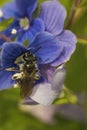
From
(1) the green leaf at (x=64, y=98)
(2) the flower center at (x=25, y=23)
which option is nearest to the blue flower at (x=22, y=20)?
(2) the flower center at (x=25, y=23)

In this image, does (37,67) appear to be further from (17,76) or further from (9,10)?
(9,10)

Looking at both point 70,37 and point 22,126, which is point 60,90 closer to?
point 70,37

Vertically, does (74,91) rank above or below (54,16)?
below

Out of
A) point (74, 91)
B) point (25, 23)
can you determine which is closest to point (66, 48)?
point (25, 23)

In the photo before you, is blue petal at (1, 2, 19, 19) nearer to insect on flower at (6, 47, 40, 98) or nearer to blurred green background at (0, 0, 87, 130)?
insect on flower at (6, 47, 40, 98)

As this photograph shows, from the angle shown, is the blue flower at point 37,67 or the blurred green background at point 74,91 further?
the blurred green background at point 74,91

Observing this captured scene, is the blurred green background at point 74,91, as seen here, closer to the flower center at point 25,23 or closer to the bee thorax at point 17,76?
the flower center at point 25,23
